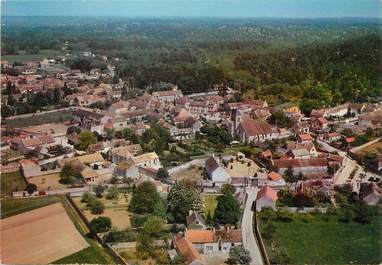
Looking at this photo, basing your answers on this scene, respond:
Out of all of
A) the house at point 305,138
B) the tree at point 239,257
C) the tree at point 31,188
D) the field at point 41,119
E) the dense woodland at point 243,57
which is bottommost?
the tree at point 239,257

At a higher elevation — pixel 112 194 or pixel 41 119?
pixel 41 119

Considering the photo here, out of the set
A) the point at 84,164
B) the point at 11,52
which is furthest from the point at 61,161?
the point at 11,52

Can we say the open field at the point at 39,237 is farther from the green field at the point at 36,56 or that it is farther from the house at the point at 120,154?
the green field at the point at 36,56

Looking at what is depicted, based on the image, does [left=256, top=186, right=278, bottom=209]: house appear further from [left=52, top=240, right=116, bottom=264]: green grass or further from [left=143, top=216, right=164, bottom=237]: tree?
[left=52, top=240, right=116, bottom=264]: green grass

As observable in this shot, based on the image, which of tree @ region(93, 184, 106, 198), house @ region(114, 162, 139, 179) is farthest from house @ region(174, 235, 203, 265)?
house @ region(114, 162, 139, 179)

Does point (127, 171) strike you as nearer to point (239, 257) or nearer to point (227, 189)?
point (227, 189)

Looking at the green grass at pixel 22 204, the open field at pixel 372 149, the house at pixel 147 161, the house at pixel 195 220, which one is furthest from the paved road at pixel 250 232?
the green grass at pixel 22 204

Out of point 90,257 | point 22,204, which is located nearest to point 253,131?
point 22,204

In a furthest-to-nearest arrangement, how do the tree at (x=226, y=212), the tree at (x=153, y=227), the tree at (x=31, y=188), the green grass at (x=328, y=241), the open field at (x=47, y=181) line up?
the open field at (x=47, y=181), the tree at (x=31, y=188), the tree at (x=226, y=212), the tree at (x=153, y=227), the green grass at (x=328, y=241)

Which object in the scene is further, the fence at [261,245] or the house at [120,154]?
the house at [120,154]
